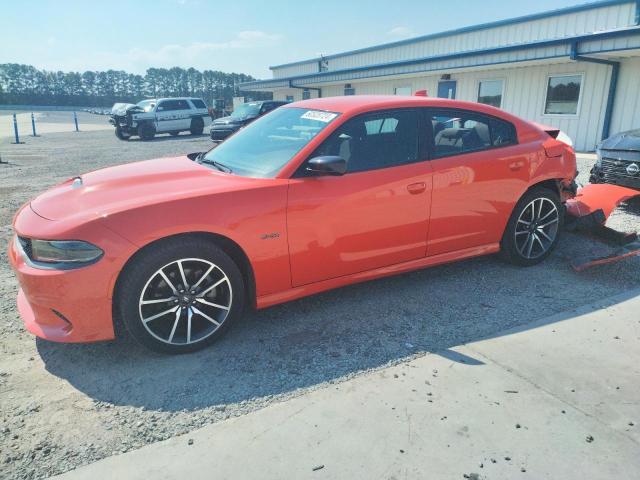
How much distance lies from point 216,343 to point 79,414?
94cm

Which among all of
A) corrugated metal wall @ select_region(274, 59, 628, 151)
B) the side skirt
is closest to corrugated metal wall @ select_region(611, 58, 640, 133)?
corrugated metal wall @ select_region(274, 59, 628, 151)

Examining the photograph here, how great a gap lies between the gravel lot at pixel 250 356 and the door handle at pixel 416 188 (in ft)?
2.98

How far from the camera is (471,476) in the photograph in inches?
83.7

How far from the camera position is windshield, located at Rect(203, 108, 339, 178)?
347cm

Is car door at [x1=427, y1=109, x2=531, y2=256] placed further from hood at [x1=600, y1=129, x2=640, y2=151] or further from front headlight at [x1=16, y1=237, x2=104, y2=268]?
hood at [x1=600, y1=129, x2=640, y2=151]

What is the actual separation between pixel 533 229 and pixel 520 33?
52.0ft

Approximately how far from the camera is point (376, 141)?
3.69 meters

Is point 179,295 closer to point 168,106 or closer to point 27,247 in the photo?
point 27,247

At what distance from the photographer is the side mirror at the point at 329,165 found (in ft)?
10.5

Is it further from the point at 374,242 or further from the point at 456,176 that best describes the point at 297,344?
the point at 456,176

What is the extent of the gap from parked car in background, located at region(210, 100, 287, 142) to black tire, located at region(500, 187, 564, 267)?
14541 millimetres

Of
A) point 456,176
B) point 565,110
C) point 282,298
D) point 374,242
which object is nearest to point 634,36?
point 565,110

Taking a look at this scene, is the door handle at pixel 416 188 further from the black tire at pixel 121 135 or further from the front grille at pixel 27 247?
the black tire at pixel 121 135

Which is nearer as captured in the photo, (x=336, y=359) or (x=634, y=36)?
(x=336, y=359)
